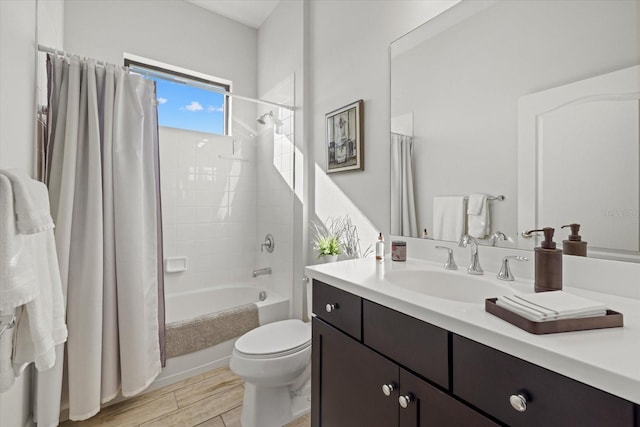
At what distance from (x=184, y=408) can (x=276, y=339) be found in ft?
2.30

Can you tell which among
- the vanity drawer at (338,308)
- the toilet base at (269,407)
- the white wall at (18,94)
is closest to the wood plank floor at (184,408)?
the toilet base at (269,407)

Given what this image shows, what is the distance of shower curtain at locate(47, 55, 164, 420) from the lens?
1508mm

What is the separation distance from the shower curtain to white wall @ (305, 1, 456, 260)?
111 centimetres

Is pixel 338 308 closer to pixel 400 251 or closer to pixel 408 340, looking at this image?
pixel 408 340

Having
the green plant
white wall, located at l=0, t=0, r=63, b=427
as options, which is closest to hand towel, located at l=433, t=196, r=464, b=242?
the green plant

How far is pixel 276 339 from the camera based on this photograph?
1.65m

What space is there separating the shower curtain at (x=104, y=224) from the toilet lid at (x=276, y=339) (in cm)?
62

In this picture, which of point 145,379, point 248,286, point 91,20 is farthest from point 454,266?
point 91,20

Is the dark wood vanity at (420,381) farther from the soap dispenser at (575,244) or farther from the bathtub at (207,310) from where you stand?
the bathtub at (207,310)

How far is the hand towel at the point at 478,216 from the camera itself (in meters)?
1.19

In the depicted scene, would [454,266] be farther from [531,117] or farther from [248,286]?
[248,286]

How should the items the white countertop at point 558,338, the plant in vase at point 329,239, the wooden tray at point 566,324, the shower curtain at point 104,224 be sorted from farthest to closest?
the plant in vase at point 329,239
the shower curtain at point 104,224
the wooden tray at point 566,324
the white countertop at point 558,338

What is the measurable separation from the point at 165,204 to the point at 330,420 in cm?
217

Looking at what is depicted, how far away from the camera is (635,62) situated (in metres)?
0.85
